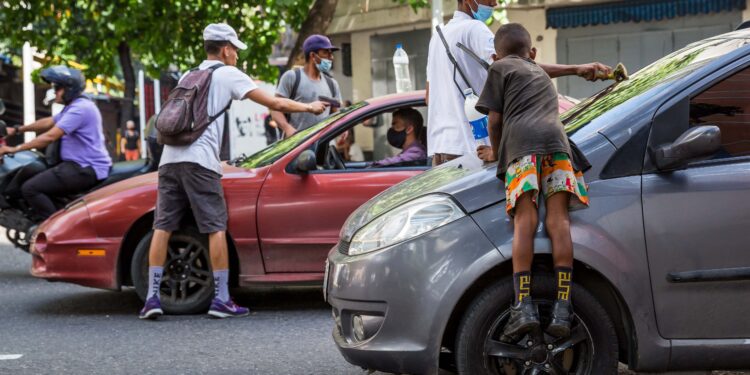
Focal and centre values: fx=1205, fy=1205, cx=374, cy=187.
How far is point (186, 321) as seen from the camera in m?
7.57

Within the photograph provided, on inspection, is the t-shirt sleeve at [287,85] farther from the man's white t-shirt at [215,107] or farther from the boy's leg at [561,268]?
the boy's leg at [561,268]

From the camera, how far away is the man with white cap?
7.45 metres

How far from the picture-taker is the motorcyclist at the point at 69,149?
32.3ft

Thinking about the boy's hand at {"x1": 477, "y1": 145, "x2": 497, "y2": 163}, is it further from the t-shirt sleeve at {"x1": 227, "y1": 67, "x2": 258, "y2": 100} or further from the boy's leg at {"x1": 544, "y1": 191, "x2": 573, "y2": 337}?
the t-shirt sleeve at {"x1": 227, "y1": 67, "x2": 258, "y2": 100}

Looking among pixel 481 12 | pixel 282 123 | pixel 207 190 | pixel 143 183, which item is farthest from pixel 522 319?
pixel 282 123

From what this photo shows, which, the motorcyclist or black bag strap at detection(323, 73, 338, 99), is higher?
black bag strap at detection(323, 73, 338, 99)

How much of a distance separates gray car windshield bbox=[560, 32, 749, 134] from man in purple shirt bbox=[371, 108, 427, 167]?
2608 mm

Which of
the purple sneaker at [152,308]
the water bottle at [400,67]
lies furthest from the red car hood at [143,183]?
the water bottle at [400,67]

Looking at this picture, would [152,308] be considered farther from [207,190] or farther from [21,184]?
[21,184]

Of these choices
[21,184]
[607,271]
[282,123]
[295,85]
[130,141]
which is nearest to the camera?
[607,271]

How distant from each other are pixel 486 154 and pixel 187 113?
3.04 m

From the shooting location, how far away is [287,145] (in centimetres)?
795

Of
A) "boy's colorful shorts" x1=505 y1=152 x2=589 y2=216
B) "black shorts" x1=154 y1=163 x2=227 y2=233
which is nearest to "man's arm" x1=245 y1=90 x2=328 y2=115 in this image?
"black shorts" x1=154 y1=163 x2=227 y2=233

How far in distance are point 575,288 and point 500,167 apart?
1.80 ft
